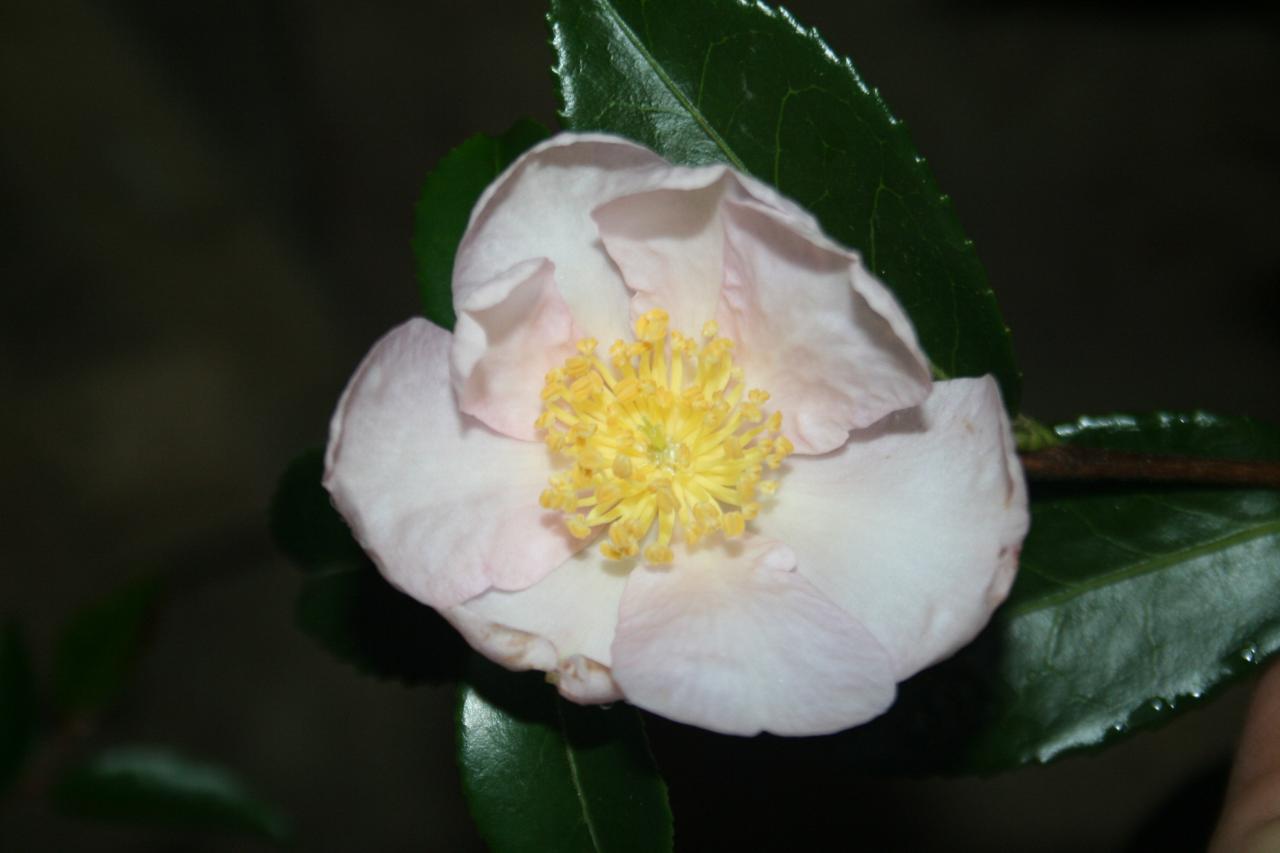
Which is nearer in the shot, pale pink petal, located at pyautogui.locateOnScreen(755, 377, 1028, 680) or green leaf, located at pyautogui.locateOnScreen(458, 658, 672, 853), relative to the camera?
pale pink petal, located at pyautogui.locateOnScreen(755, 377, 1028, 680)

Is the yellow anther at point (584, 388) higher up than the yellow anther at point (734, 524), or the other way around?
the yellow anther at point (584, 388)

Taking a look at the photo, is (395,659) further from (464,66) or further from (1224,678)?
(464,66)

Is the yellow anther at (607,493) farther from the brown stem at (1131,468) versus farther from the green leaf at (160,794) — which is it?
the green leaf at (160,794)

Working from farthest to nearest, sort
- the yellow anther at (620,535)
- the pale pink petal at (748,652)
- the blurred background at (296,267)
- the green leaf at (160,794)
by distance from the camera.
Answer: the blurred background at (296,267)
the green leaf at (160,794)
the yellow anther at (620,535)
the pale pink petal at (748,652)

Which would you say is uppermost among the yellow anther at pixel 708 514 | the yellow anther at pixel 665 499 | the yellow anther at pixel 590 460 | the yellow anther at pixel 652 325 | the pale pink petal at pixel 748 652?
the yellow anther at pixel 652 325

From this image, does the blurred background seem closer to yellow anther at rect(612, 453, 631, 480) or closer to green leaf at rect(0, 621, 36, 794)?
green leaf at rect(0, 621, 36, 794)

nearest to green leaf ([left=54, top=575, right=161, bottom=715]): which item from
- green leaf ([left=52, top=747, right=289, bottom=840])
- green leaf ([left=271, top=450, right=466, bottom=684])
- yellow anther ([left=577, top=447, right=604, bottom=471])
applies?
green leaf ([left=52, top=747, right=289, bottom=840])

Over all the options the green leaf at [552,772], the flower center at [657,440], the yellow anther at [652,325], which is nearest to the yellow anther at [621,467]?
the flower center at [657,440]
